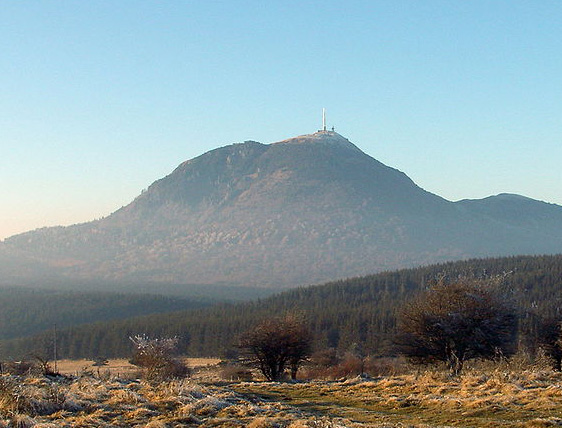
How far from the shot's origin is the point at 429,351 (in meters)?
36.8

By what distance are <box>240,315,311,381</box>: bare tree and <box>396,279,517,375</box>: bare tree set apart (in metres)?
7.87

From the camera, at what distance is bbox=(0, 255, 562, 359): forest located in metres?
99.5

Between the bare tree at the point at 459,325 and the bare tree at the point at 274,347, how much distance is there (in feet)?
25.8

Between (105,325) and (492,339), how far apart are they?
354ft

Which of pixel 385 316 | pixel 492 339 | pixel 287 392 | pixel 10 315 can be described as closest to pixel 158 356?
pixel 287 392

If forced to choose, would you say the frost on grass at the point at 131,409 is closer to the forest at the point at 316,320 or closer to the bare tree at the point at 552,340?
the bare tree at the point at 552,340

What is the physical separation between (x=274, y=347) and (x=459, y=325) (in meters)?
13.0

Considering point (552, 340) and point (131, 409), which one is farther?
point (552, 340)

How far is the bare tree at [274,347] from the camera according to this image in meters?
41.4

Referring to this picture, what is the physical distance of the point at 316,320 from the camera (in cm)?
10888

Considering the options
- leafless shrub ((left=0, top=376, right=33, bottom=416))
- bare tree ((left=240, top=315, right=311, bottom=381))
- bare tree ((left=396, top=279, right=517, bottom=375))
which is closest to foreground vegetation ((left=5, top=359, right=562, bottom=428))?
leafless shrub ((left=0, top=376, right=33, bottom=416))

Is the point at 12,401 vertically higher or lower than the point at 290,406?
higher

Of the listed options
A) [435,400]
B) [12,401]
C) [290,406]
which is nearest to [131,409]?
[12,401]

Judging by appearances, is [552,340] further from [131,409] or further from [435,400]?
[131,409]
